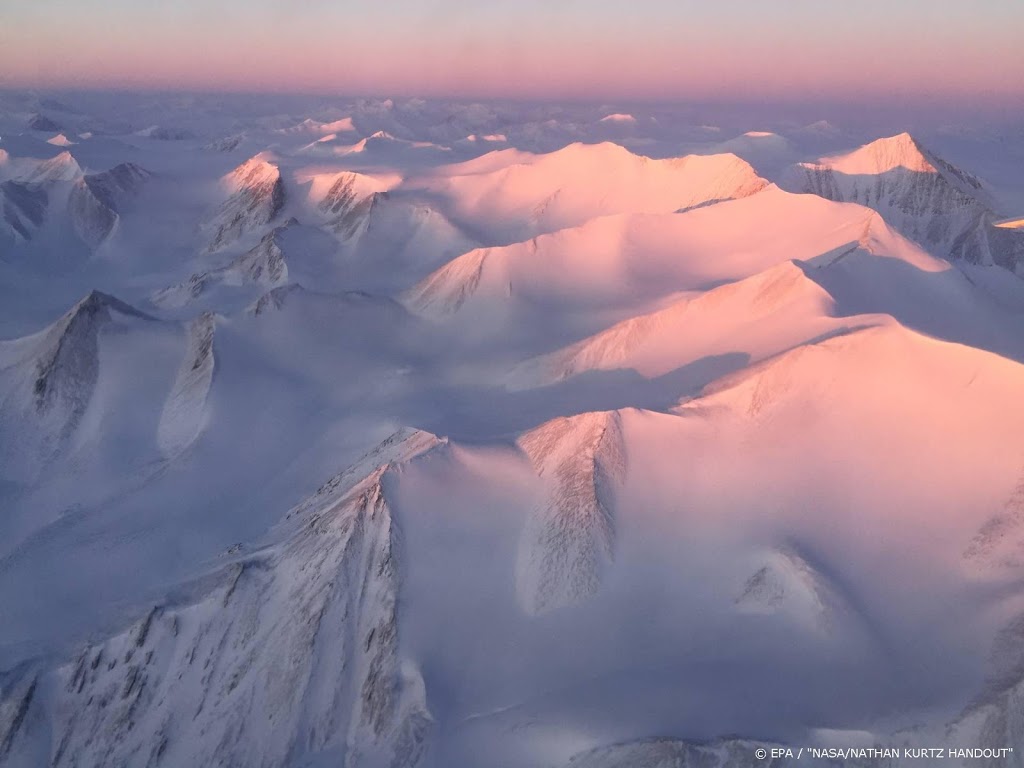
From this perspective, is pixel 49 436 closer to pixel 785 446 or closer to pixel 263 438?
pixel 263 438

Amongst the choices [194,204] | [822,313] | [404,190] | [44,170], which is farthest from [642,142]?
[822,313]

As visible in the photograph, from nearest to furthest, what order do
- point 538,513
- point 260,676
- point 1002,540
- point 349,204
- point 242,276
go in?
point 1002,540
point 260,676
point 538,513
point 242,276
point 349,204

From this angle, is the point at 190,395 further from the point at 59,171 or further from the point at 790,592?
the point at 59,171

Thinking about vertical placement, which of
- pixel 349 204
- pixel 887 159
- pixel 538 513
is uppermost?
pixel 887 159

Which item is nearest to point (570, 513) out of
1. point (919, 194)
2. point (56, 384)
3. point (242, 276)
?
point (56, 384)

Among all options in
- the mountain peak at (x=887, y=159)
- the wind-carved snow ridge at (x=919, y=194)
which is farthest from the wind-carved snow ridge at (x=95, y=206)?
the mountain peak at (x=887, y=159)

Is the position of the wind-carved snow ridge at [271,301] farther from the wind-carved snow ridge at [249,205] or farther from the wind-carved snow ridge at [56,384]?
the wind-carved snow ridge at [249,205]
